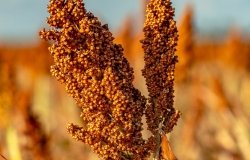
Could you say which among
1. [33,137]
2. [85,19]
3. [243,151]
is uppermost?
[243,151]

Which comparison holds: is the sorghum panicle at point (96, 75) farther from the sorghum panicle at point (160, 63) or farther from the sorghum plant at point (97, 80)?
the sorghum panicle at point (160, 63)

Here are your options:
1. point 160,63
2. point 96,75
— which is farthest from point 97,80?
point 160,63

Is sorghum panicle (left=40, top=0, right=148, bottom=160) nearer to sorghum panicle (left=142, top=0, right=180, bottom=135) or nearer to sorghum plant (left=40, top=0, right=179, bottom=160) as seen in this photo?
sorghum plant (left=40, top=0, right=179, bottom=160)

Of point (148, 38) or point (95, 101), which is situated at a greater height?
point (148, 38)

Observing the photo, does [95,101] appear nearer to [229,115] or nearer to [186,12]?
[186,12]

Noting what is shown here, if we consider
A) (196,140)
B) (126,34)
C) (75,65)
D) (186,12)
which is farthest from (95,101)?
(126,34)

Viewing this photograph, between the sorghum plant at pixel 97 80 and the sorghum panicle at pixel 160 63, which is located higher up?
the sorghum panicle at pixel 160 63

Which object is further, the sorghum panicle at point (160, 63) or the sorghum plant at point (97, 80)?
the sorghum panicle at point (160, 63)

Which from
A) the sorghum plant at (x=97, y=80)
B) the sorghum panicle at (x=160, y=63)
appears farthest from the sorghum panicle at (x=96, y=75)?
the sorghum panicle at (x=160, y=63)
